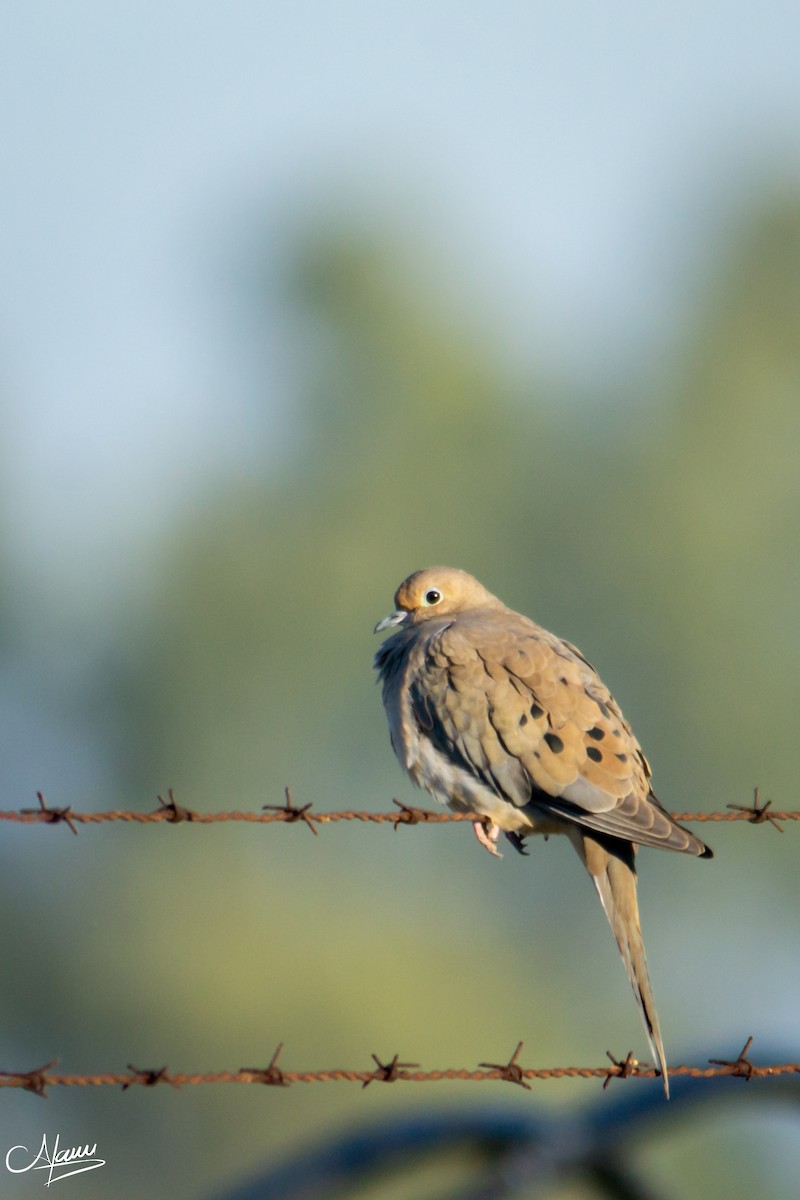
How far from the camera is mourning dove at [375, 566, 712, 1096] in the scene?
5.11 m

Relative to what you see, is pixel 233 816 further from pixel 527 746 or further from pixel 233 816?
pixel 527 746

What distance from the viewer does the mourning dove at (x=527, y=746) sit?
511cm

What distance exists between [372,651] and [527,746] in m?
17.4

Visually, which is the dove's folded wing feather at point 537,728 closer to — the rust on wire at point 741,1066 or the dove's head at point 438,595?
the dove's head at point 438,595

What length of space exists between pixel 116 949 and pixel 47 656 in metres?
4.55

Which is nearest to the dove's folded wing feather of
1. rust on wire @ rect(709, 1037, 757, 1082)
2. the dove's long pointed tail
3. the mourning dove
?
the mourning dove

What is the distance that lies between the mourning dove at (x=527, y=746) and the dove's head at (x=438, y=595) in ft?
1.32

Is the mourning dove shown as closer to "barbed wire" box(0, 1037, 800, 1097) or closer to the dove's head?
the dove's head

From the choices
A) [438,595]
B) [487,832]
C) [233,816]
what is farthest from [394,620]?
[233,816]

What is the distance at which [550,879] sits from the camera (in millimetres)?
25250

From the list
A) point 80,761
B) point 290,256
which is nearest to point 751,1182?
point 80,761

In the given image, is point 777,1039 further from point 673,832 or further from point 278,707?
point 278,707

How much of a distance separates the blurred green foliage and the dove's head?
1530cm
